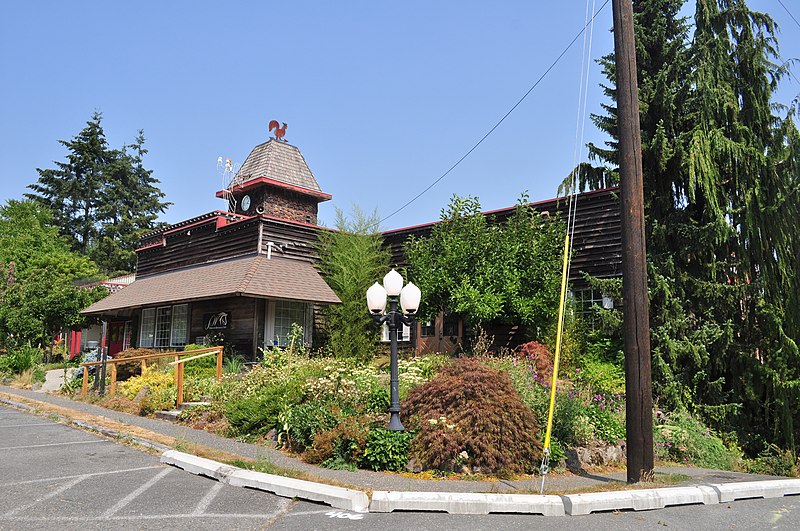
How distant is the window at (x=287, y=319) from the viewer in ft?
60.5

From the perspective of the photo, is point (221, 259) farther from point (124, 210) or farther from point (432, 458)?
point (124, 210)

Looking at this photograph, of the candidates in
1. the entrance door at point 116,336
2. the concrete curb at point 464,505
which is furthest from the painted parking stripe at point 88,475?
the entrance door at point 116,336

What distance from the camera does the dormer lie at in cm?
2445

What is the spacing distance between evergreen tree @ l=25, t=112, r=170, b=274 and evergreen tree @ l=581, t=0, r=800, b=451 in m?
48.8

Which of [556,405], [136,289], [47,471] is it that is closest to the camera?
[47,471]

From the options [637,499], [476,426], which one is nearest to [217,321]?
[476,426]

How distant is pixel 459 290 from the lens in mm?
14461

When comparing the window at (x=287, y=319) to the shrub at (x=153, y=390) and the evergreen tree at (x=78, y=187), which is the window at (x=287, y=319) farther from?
the evergreen tree at (x=78, y=187)

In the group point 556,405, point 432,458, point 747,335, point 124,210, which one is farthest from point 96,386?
point 124,210

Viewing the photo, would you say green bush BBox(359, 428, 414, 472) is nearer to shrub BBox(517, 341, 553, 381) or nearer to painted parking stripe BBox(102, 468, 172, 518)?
painted parking stripe BBox(102, 468, 172, 518)

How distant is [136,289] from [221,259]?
460 centimetres

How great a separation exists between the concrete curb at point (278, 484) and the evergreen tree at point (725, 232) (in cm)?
759

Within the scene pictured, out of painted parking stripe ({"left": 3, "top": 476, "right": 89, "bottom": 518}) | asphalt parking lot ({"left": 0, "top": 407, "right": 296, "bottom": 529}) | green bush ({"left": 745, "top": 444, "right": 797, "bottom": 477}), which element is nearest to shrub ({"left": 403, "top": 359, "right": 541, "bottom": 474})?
asphalt parking lot ({"left": 0, "top": 407, "right": 296, "bottom": 529})

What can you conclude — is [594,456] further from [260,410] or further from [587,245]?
[587,245]
